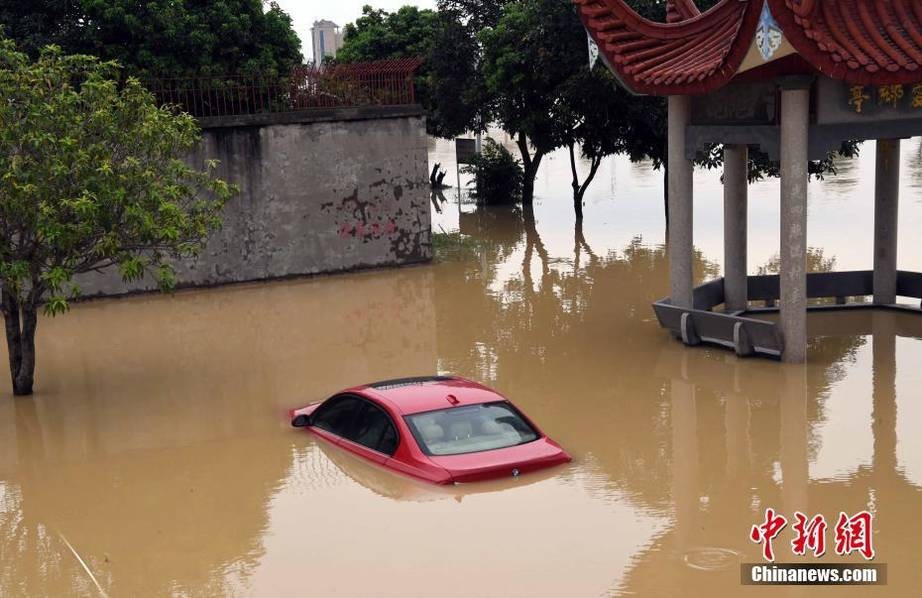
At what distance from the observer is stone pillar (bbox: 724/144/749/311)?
20.0 m

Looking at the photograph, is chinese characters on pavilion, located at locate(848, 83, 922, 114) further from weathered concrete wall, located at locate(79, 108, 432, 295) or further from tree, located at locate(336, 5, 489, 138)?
tree, located at locate(336, 5, 489, 138)

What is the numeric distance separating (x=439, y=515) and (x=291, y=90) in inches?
656

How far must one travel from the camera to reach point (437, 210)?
42469 mm

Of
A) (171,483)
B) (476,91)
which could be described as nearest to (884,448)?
(171,483)

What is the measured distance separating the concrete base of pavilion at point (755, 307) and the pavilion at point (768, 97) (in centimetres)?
3

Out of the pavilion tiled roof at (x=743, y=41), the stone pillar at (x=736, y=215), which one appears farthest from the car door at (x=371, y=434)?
the stone pillar at (x=736, y=215)

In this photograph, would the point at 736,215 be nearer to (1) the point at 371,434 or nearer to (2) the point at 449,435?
(1) the point at 371,434

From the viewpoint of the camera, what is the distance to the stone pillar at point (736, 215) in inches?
786

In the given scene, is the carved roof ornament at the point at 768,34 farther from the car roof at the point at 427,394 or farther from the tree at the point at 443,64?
the tree at the point at 443,64

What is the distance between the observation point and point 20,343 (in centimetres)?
1688

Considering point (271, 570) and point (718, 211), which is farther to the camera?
point (718, 211)

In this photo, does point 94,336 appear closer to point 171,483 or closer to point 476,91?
point 171,483

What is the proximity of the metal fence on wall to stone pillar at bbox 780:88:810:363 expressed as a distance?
39.2 ft

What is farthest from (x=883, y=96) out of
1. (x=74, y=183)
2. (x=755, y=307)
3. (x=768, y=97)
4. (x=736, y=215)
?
(x=74, y=183)
